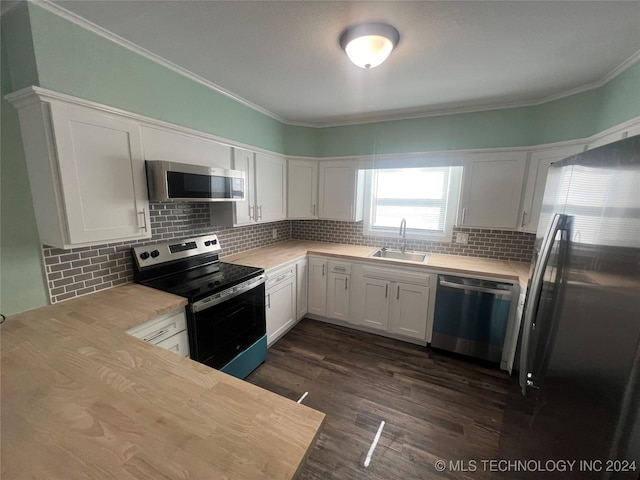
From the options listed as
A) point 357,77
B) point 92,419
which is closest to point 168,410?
point 92,419

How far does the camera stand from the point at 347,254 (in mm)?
2943

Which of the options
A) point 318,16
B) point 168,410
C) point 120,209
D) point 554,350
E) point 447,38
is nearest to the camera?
point 168,410

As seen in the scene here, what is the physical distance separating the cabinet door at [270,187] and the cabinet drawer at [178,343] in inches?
56.4

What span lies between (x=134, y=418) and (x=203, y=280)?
1.31 m

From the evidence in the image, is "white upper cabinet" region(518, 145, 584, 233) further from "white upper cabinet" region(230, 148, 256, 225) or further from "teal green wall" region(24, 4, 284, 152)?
"teal green wall" region(24, 4, 284, 152)

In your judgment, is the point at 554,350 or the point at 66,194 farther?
the point at 66,194

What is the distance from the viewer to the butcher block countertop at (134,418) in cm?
60

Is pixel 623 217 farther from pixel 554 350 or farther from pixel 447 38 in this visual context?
pixel 447 38

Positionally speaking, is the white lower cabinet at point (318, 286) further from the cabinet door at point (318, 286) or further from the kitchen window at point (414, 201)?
the kitchen window at point (414, 201)

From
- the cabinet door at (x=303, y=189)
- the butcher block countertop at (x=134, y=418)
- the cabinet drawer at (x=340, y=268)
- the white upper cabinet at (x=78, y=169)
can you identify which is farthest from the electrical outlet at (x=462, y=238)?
the white upper cabinet at (x=78, y=169)

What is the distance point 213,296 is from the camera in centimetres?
178

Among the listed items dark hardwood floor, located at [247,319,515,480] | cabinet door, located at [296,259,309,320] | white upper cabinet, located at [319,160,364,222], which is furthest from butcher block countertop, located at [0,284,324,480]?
white upper cabinet, located at [319,160,364,222]

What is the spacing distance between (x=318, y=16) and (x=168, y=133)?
1.30m

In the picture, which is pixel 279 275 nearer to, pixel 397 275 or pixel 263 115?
pixel 397 275
